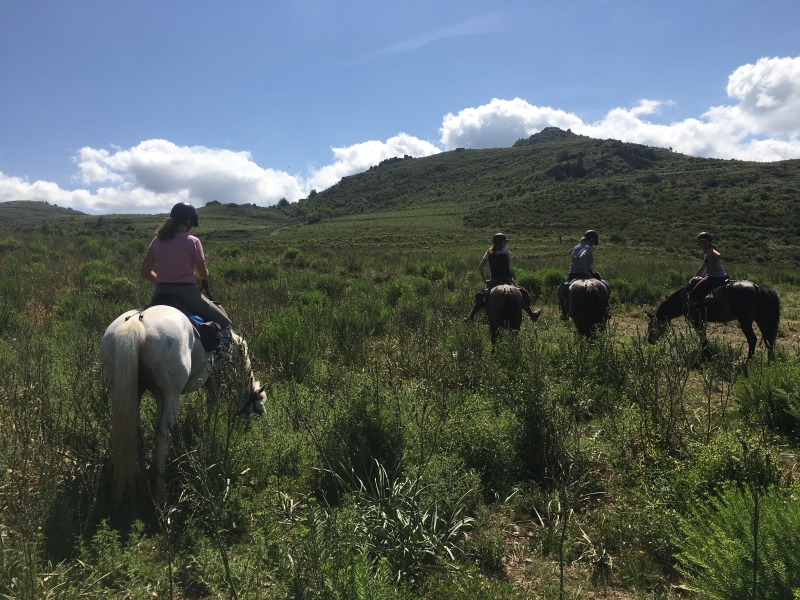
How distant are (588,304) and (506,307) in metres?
1.39

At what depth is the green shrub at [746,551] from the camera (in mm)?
1972

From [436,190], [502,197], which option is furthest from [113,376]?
[436,190]

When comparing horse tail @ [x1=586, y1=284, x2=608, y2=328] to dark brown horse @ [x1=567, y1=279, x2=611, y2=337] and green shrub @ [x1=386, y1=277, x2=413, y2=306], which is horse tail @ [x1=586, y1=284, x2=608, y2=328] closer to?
dark brown horse @ [x1=567, y1=279, x2=611, y2=337]

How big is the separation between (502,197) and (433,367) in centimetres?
6253

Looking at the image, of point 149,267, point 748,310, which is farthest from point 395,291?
point 149,267

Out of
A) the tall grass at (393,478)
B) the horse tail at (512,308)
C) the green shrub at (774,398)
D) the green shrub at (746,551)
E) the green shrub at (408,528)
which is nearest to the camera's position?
the green shrub at (746,551)

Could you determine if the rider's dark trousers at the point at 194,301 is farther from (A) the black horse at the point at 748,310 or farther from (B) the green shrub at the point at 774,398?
(A) the black horse at the point at 748,310

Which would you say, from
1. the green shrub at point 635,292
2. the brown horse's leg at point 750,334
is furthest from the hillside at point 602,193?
the brown horse's leg at point 750,334

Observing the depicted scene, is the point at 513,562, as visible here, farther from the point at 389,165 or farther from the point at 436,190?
the point at 389,165

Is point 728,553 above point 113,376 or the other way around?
the other way around

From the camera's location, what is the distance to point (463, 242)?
34.6m

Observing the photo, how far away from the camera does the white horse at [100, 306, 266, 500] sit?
3.17 meters

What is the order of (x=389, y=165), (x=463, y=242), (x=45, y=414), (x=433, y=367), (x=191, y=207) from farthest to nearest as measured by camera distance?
(x=389, y=165) → (x=463, y=242) → (x=433, y=367) → (x=191, y=207) → (x=45, y=414)

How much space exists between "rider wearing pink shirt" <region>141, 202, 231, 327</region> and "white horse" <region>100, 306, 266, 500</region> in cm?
60
